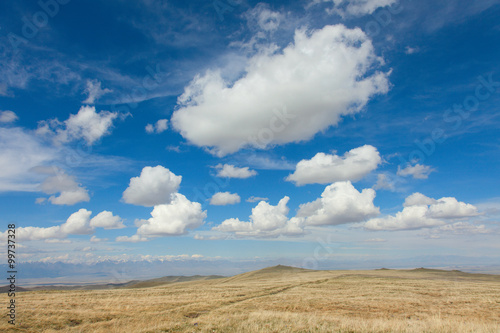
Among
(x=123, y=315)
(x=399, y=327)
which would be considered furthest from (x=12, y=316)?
(x=399, y=327)

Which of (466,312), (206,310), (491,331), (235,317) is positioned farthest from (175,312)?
(466,312)

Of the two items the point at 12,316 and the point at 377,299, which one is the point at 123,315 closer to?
the point at 12,316

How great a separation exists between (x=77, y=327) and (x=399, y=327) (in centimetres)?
2341

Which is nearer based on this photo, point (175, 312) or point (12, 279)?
point (12, 279)

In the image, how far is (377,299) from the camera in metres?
34.4

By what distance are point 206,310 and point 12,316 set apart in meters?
16.1

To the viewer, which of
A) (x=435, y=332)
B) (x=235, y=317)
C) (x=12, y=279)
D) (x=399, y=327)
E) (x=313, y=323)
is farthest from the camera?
(x=235, y=317)

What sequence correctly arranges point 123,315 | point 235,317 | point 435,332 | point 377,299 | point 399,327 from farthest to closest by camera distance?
1. point 377,299
2. point 123,315
3. point 235,317
4. point 399,327
5. point 435,332

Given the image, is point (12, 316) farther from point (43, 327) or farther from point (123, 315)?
point (123, 315)

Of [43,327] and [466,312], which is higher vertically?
[43,327]

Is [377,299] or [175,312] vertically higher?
[175,312]

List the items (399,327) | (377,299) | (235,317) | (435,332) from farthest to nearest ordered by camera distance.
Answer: (377,299) → (235,317) → (399,327) → (435,332)

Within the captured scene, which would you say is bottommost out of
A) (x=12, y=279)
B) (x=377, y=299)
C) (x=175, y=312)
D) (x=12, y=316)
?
(x=377, y=299)

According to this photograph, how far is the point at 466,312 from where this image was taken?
26.5 meters
